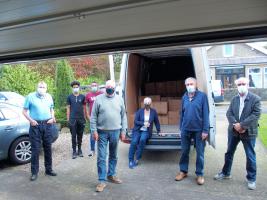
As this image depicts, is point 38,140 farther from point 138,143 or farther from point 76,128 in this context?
point 138,143

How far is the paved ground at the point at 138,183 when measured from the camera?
18.2ft

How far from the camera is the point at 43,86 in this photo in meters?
6.63

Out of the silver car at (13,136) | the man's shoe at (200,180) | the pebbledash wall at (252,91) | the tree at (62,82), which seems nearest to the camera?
the man's shoe at (200,180)

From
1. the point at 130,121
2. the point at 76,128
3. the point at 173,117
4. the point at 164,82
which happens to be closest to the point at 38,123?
the point at 76,128

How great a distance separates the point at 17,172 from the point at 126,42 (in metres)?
4.84

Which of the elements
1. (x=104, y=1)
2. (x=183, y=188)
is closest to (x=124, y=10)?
(x=104, y=1)

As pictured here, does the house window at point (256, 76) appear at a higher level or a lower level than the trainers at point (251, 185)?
higher

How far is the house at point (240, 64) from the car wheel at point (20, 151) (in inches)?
1003

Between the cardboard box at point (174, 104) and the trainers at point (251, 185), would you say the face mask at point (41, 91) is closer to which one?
the cardboard box at point (174, 104)

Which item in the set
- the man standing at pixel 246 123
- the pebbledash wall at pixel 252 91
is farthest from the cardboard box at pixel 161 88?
the pebbledash wall at pixel 252 91

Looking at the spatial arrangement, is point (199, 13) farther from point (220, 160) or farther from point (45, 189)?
point (220, 160)

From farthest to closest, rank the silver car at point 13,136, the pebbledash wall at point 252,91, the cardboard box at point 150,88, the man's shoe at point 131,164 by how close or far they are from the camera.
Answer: the pebbledash wall at point 252,91 → the cardboard box at point 150,88 → the silver car at point 13,136 → the man's shoe at point 131,164

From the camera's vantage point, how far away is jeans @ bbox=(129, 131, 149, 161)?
717 cm

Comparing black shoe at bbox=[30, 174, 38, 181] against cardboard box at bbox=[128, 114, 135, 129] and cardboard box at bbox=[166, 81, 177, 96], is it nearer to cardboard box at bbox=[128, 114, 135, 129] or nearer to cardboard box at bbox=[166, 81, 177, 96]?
cardboard box at bbox=[128, 114, 135, 129]
